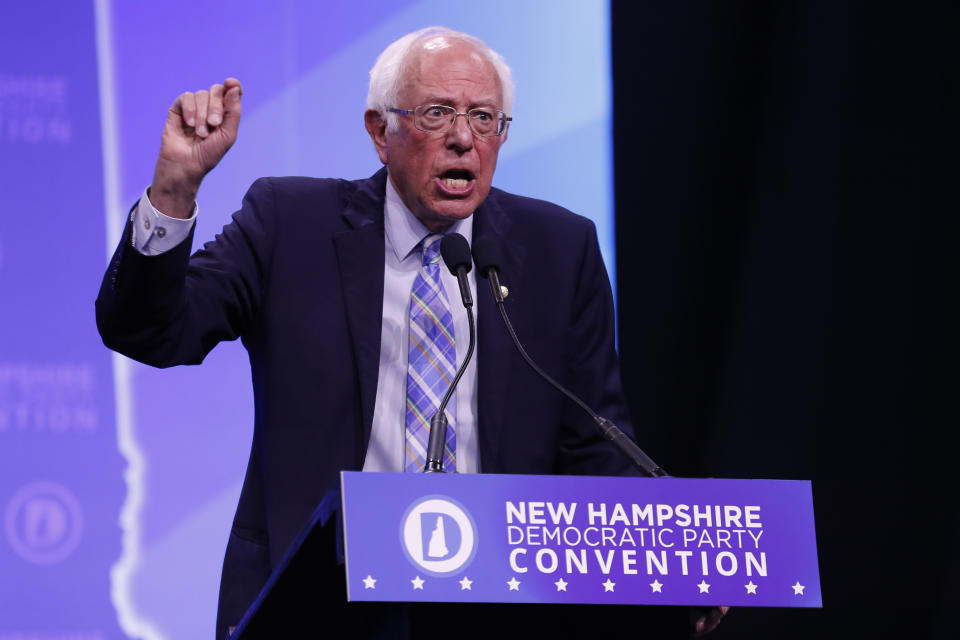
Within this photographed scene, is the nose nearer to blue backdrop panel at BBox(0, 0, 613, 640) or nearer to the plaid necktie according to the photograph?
the plaid necktie

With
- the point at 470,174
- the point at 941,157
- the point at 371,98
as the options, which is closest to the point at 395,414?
the point at 470,174

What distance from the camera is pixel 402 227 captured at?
2164mm

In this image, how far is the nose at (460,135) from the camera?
2.10 metres

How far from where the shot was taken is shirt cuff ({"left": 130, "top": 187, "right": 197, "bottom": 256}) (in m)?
1.66

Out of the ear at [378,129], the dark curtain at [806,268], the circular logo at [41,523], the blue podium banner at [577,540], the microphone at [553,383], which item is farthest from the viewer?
the dark curtain at [806,268]

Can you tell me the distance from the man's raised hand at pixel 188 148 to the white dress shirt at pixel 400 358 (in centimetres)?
48

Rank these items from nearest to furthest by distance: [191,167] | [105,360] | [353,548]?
[353,548]
[191,167]
[105,360]

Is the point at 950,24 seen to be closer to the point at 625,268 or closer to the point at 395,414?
the point at 625,268

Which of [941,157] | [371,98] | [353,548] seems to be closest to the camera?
[353,548]

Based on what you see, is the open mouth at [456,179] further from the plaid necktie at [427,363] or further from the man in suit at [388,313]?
the plaid necktie at [427,363]

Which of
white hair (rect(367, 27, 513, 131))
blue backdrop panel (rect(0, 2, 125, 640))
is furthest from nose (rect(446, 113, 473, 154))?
blue backdrop panel (rect(0, 2, 125, 640))

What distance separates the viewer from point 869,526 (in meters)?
3.18

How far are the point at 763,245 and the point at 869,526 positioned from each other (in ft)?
2.68

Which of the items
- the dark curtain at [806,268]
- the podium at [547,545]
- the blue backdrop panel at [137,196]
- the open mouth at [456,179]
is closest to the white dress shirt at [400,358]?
the open mouth at [456,179]
